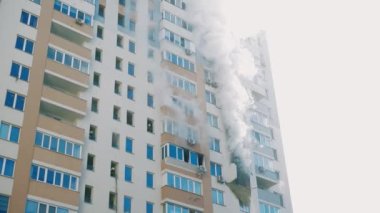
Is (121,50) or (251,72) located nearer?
(121,50)

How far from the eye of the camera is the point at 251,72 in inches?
2483

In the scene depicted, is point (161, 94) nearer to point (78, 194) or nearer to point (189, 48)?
point (189, 48)

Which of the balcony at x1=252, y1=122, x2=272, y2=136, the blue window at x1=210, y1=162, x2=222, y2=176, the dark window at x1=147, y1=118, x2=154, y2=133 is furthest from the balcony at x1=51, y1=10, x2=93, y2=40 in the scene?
the balcony at x1=252, y1=122, x2=272, y2=136

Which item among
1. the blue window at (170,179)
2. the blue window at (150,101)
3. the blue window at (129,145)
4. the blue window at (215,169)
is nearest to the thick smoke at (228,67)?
the blue window at (215,169)

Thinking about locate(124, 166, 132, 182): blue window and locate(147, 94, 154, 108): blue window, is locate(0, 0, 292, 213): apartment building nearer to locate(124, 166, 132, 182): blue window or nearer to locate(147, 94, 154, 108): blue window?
locate(124, 166, 132, 182): blue window

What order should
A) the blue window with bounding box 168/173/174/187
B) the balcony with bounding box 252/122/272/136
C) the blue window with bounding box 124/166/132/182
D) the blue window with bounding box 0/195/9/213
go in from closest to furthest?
the blue window with bounding box 0/195/9/213, the blue window with bounding box 124/166/132/182, the blue window with bounding box 168/173/174/187, the balcony with bounding box 252/122/272/136

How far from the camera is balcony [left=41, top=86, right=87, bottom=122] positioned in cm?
4369

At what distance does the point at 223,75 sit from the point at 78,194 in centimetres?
2342

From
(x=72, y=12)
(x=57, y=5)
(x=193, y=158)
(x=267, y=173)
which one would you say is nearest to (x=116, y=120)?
(x=193, y=158)

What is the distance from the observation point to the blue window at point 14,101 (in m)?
41.0

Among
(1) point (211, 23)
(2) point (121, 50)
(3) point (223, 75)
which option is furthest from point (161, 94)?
(1) point (211, 23)

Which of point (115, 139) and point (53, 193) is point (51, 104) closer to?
point (115, 139)

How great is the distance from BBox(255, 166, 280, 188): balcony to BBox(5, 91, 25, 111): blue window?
2398 cm

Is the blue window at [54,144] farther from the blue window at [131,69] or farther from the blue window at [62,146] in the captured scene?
the blue window at [131,69]
